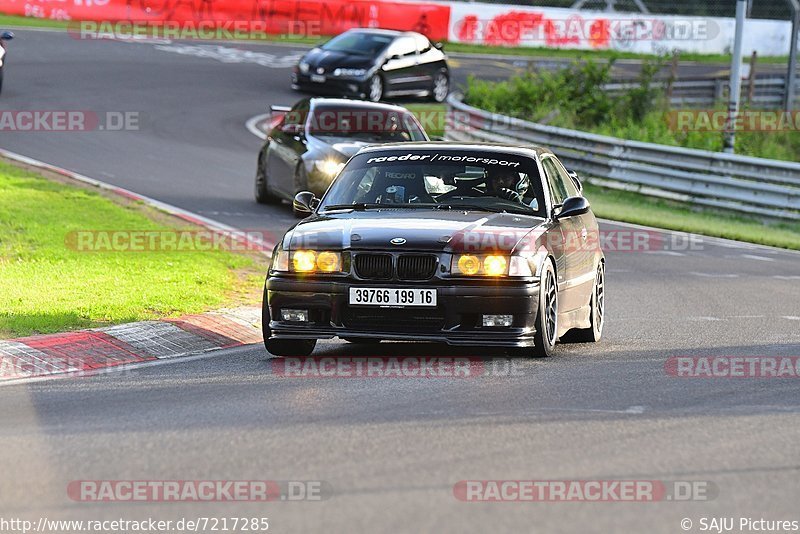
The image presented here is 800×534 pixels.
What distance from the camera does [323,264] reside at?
1010 cm

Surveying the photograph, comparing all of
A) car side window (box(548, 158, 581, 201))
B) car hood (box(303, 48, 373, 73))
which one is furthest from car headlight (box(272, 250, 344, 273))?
car hood (box(303, 48, 373, 73))

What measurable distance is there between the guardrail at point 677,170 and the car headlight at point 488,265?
1296 centimetres

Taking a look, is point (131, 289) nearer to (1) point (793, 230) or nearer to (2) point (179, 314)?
(2) point (179, 314)

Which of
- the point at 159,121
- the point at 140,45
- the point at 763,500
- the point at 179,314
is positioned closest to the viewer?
the point at 763,500

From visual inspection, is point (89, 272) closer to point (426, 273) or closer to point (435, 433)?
point (426, 273)

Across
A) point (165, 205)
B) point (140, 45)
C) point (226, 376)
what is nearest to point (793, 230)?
point (165, 205)

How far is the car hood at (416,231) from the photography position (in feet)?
32.7

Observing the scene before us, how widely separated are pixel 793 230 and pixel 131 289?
13.0 meters

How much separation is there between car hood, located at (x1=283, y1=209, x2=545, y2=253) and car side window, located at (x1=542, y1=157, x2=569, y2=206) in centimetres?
80

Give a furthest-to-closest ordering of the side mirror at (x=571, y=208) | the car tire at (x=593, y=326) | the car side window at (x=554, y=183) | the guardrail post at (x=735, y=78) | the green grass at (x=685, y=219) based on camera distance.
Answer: the guardrail post at (x=735, y=78) → the green grass at (x=685, y=219) → the car tire at (x=593, y=326) → the car side window at (x=554, y=183) → the side mirror at (x=571, y=208)


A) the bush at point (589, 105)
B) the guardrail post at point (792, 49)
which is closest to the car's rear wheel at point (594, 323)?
the bush at point (589, 105)

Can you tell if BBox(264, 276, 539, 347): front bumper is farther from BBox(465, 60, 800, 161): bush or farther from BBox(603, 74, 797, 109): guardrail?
BBox(603, 74, 797, 109): guardrail

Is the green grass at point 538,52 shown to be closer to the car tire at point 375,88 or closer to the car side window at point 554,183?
the car tire at point 375,88

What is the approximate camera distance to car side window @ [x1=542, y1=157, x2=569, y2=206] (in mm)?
11547
